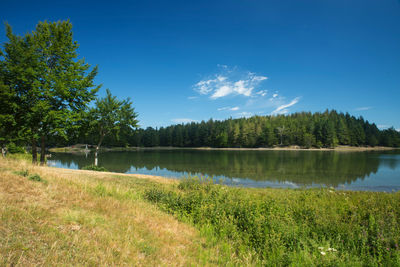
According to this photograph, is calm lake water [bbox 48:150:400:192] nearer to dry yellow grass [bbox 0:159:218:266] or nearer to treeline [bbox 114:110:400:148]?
dry yellow grass [bbox 0:159:218:266]

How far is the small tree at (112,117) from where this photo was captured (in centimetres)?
2870

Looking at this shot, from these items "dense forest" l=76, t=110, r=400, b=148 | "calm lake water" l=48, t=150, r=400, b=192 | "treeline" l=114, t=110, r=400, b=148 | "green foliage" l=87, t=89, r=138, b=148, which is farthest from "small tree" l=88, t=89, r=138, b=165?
"treeline" l=114, t=110, r=400, b=148

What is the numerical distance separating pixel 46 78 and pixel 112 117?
41.9 ft

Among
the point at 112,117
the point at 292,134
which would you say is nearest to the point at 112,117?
A: the point at 112,117

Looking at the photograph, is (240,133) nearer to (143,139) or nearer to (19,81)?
(143,139)

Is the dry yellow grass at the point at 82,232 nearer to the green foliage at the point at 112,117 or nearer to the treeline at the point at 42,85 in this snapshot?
the treeline at the point at 42,85

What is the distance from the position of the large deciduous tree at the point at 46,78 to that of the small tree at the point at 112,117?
9556 mm

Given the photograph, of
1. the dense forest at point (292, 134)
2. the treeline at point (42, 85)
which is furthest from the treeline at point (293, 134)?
the treeline at point (42, 85)

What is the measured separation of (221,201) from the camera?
27.1 ft

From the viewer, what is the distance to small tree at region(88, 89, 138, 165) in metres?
28.7

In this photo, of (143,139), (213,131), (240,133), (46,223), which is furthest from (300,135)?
(46,223)

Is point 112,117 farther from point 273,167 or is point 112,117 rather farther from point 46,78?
point 273,167

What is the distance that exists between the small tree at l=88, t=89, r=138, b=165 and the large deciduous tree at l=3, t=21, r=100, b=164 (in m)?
9.56

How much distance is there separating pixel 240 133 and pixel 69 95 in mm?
Result: 108682
